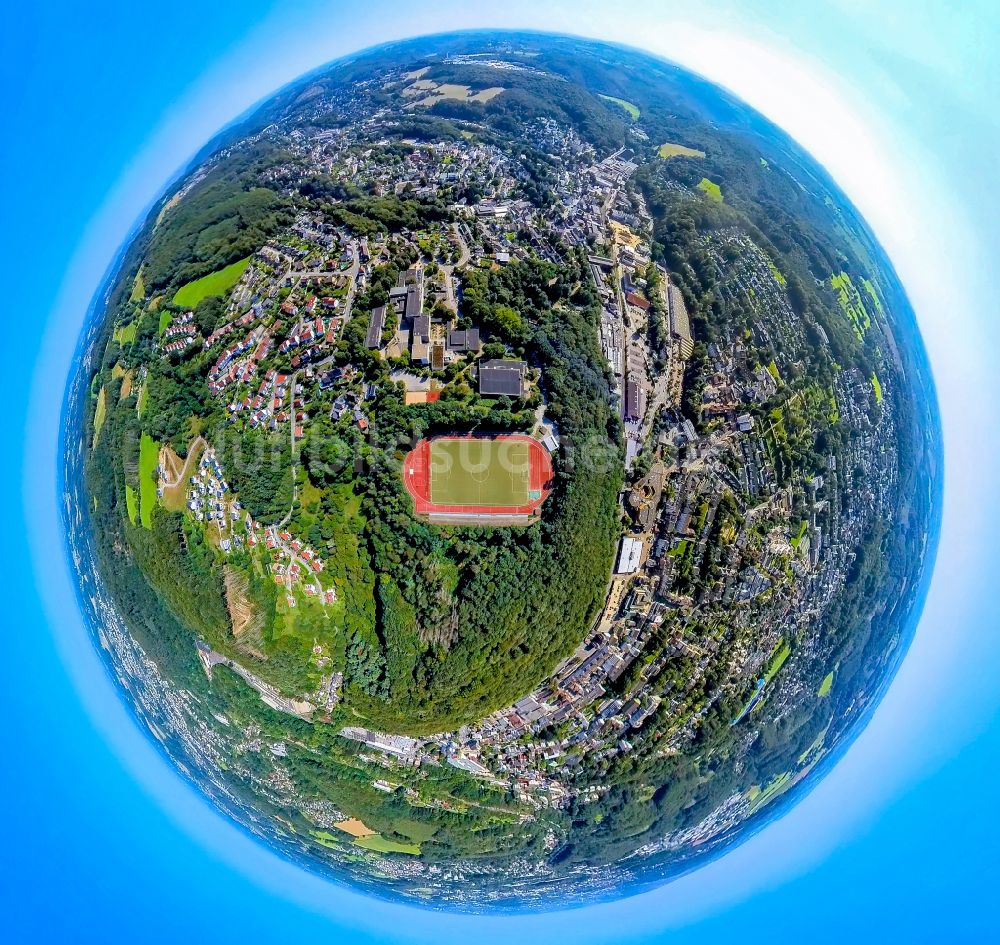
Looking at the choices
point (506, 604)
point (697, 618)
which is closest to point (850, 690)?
point (697, 618)

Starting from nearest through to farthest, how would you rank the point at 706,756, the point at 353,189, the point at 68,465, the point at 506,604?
the point at 506,604 → the point at 706,756 → the point at 353,189 → the point at 68,465

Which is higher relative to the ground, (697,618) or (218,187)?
→ (218,187)

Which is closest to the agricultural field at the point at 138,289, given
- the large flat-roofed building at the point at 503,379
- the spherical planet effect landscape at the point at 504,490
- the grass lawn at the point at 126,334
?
the spherical planet effect landscape at the point at 504,490

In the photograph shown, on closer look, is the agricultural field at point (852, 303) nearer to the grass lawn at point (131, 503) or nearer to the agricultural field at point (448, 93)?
the agricultural field at point (448, 93)

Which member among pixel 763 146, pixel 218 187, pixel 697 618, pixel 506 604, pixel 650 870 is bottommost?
pixel 650 870

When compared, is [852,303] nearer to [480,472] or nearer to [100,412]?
[480,472]

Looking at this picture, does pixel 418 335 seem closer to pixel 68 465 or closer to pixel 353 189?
pixel 353 189

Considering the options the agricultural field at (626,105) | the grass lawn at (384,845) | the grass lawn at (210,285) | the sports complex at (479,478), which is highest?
the agricultural field at (626,105)

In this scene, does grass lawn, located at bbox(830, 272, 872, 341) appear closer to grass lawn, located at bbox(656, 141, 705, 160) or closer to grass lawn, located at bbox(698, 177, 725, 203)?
grass lawn, located at bbox(698, 177, 725, 203)

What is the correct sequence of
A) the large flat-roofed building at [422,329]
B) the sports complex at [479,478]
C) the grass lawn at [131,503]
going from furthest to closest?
the grass lawn at [131,503] < the large flat-roofed building at [422,329] < the sports complex at [479,478]
